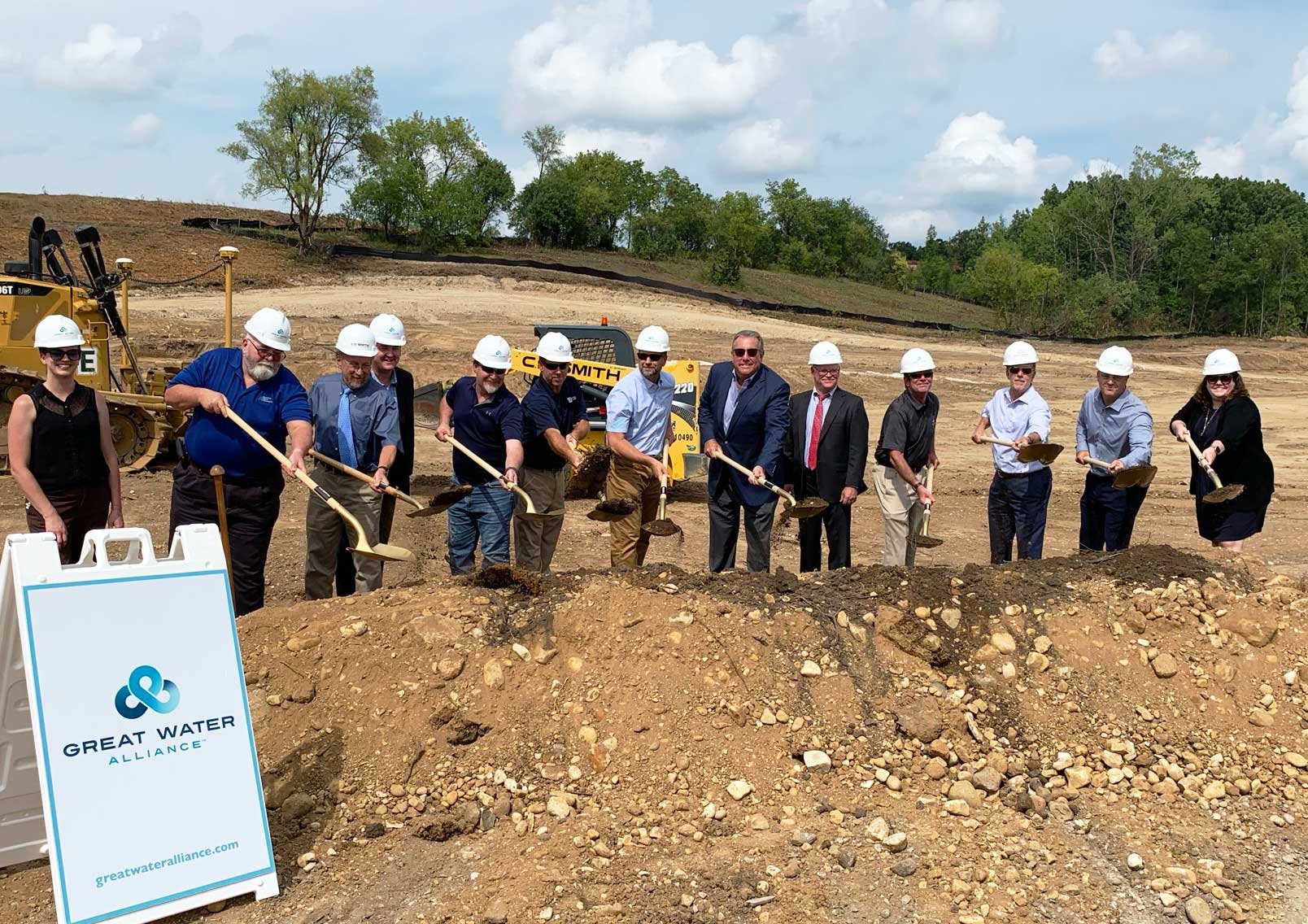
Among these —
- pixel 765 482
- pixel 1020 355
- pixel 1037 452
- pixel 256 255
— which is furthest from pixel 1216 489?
pixel 256 255

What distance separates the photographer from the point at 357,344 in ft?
18.7

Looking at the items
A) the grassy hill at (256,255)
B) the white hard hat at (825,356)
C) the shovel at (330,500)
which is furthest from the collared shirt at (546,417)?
the grassy hill at (256,255)

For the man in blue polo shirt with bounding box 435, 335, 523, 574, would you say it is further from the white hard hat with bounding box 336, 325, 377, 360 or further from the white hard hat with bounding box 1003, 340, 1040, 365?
the white hard hat with bounding box 1003, 340, 1040, 365

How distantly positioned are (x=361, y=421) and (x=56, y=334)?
156 cm

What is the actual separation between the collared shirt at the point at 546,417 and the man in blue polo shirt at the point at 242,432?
1452mm

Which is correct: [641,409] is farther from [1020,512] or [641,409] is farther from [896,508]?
[1020,512]

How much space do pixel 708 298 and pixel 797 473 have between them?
1188 inches

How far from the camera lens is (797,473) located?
21.7ft

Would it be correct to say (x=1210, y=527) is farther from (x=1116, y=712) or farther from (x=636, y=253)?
(x=636, y=253)

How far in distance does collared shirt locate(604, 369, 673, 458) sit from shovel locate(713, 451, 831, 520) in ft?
1.46

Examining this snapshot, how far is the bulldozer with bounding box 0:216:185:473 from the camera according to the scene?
11.7 m

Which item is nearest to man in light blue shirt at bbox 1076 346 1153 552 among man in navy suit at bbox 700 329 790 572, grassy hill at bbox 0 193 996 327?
man in navy suit at bbox 700 329 790 572

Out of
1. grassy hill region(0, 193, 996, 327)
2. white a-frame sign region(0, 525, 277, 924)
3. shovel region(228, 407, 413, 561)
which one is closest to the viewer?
white a-frame sign region(0, 525, 277, 924)

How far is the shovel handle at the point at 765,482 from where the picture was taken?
20.9ft
